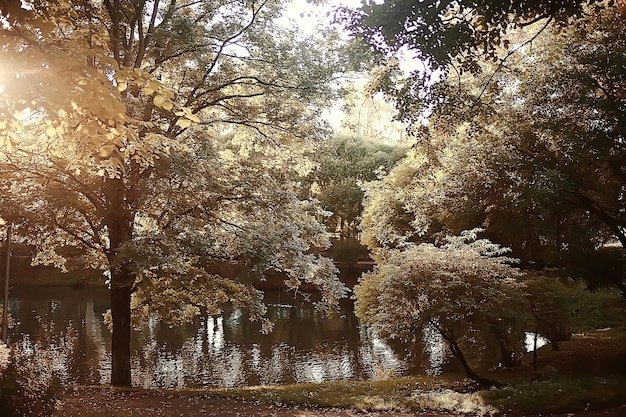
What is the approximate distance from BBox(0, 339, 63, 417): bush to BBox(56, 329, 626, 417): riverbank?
5.21ft

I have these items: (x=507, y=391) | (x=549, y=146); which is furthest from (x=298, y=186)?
(x=507, y=391)

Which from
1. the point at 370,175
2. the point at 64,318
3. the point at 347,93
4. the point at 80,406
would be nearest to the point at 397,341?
the point at 347,93

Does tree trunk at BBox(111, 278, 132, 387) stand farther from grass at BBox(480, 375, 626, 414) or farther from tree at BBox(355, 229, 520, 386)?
grass at BBox(480, 375, 626, 414)

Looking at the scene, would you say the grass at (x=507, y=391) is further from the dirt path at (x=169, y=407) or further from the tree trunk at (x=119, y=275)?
the tree trunk at (x=119, y=275)

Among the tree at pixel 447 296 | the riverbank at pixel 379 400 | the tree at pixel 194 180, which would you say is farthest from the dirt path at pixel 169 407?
the tree at pixel 447 296

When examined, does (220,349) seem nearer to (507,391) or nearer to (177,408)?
(177,408)

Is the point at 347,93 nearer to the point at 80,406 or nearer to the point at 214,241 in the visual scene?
the point at 214,241

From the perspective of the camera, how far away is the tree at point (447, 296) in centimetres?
1078

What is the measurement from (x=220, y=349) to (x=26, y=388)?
14899 millimetres

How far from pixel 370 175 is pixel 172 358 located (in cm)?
2180

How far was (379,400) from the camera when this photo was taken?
385 inches

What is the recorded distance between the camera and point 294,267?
10953 mm

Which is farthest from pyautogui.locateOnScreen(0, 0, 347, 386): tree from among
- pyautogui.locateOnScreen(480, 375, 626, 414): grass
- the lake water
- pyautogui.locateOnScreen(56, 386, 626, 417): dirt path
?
the lake water

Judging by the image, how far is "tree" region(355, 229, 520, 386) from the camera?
10.8m
